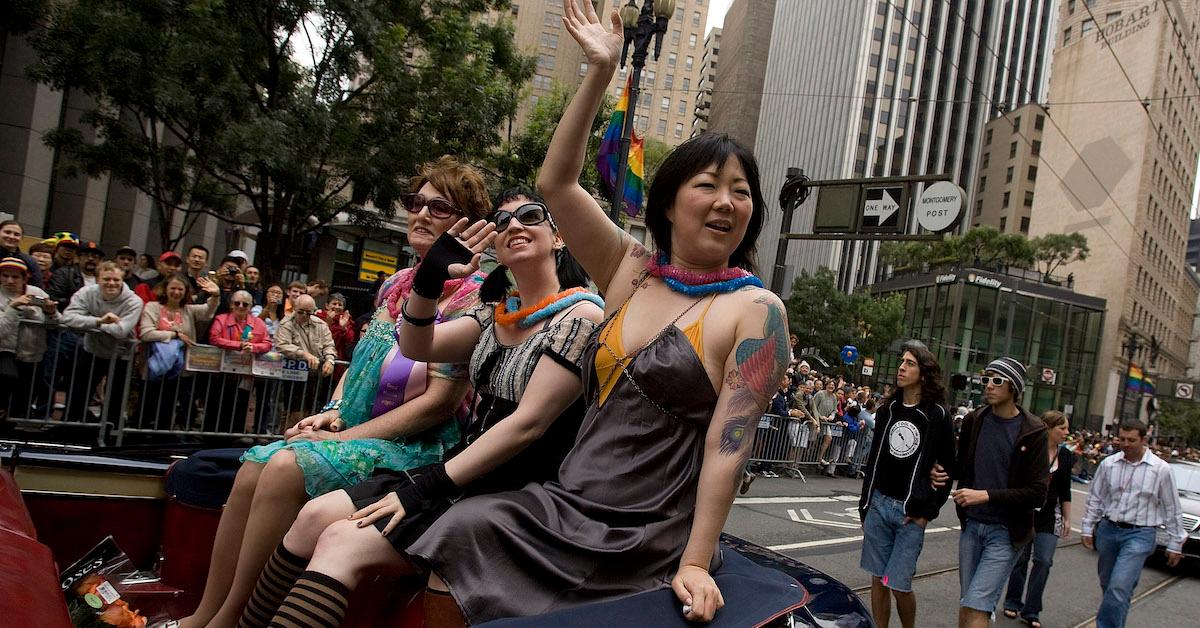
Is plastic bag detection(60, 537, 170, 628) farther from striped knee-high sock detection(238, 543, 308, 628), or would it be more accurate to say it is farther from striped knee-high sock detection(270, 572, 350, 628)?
striped knee-high sock detection(270, 572, 350, 628)

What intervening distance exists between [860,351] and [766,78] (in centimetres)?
6845

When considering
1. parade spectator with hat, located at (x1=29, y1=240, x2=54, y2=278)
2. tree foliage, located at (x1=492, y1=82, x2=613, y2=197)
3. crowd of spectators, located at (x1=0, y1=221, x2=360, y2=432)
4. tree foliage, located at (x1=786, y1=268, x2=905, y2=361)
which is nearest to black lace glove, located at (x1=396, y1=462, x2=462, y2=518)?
crowd of spectators, located at (x1=0, y1=221, x2=360, y2=432)

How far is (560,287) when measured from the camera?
8.36 ft

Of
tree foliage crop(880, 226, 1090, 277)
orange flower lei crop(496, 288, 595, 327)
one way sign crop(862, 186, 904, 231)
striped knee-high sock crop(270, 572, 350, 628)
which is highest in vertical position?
tree foliage crop(880, 226, 1090, 277)

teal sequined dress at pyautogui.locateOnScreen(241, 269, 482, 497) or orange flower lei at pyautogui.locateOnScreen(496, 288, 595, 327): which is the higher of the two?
orange flower lei at pyautogui.locateOnScreen(496, 288, 595, 327)

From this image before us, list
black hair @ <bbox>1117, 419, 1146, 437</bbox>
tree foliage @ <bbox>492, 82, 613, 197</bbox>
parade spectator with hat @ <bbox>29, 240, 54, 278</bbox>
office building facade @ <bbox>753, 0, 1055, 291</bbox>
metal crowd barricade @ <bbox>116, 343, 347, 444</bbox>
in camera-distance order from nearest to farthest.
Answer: metal crowd barricade @ <bbox>116, 343, 347, 444</bbox>
black hair @ <bbox>1117, 419, 1146, 437</bbox>
parade spectator with hat @ <bbox>29, 240, 54, 278</bbox>
tree foliage @ <bbox>492, 82, 613, 197</bbox>
office building facade @ <bbox>753, 0, 1055, 291</bbox>

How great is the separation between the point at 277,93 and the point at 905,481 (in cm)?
1118

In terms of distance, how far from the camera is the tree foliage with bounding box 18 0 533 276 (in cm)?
1116

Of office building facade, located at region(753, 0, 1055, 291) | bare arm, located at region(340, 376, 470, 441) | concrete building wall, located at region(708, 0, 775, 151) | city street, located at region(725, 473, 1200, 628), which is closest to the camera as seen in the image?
bare arm, located at region(340, 376, 470, 441)

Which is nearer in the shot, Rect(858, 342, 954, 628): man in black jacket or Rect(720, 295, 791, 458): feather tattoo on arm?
Rect(720, 295, 791, 458): feather tattoo on arm

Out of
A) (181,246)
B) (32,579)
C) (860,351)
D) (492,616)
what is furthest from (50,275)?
(860,351)

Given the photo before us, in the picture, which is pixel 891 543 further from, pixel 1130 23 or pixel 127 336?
pixel 1130 23

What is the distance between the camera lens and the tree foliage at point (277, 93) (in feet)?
36.6

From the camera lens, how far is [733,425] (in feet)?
5.86
